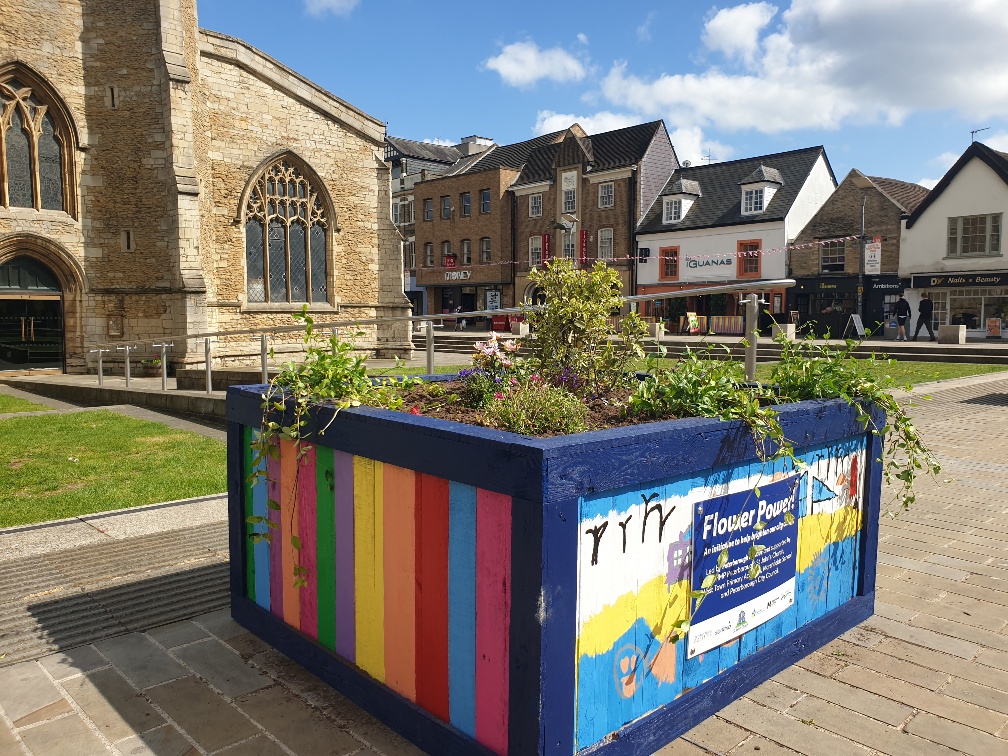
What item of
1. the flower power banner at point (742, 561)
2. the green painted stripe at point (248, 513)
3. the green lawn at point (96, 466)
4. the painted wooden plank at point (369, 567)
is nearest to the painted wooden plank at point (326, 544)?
the painted wooden plank at point (369, 567)

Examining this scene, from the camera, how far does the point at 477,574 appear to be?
235 cm

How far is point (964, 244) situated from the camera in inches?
1207

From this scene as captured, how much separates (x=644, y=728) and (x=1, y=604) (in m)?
3.34

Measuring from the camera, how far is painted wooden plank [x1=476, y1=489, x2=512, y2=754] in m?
2.26

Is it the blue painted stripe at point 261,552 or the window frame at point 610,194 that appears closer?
the blue painted stripe at point 261,552

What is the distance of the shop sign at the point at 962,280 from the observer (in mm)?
29797

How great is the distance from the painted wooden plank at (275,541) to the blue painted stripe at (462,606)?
110cm

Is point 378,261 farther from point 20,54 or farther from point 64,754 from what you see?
point 64,754

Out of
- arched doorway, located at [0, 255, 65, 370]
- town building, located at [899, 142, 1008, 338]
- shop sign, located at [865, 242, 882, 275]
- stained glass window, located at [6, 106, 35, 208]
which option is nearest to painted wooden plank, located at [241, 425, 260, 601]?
arched doorway, located at [0, 255, 65, 370]

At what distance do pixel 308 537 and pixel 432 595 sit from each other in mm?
798

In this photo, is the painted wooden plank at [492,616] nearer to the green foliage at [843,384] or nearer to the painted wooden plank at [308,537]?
the painted wooden plank at [308,537]

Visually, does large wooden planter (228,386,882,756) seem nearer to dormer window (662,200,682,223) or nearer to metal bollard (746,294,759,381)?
metal bollard (746,294,759,381)

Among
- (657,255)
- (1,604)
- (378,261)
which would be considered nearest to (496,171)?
(657,255)

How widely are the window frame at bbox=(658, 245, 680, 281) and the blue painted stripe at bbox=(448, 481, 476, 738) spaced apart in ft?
123
